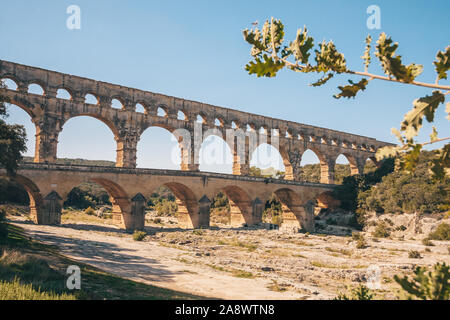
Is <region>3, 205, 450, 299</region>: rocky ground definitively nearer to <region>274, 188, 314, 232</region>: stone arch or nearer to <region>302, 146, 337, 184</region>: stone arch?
<region>274, 188, 314, 232</region>: stone arch

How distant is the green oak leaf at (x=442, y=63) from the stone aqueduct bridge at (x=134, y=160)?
27.7 meters

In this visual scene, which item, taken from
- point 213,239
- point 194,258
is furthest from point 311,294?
point 213,239

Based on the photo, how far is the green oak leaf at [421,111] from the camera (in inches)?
124

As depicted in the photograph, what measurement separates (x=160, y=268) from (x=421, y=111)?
519 inches

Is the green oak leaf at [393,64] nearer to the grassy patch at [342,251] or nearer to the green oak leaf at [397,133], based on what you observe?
the green oak leaf at [397,133]

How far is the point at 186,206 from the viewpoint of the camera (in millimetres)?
34844

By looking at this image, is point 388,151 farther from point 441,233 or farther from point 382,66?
point 441,233

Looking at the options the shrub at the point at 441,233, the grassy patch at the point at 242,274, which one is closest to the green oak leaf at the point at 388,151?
the grassy patch at the point at 242,274

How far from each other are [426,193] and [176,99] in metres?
27.5

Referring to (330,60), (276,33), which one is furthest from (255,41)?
(330,60)

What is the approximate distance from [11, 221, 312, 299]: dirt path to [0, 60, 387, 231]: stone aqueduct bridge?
6.49 meters

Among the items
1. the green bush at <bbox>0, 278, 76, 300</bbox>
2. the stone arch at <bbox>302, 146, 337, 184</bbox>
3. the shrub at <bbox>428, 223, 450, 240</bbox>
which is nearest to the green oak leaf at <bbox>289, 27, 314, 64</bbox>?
the green bush at <bbox>0, 278, 76, 300</bbox>
